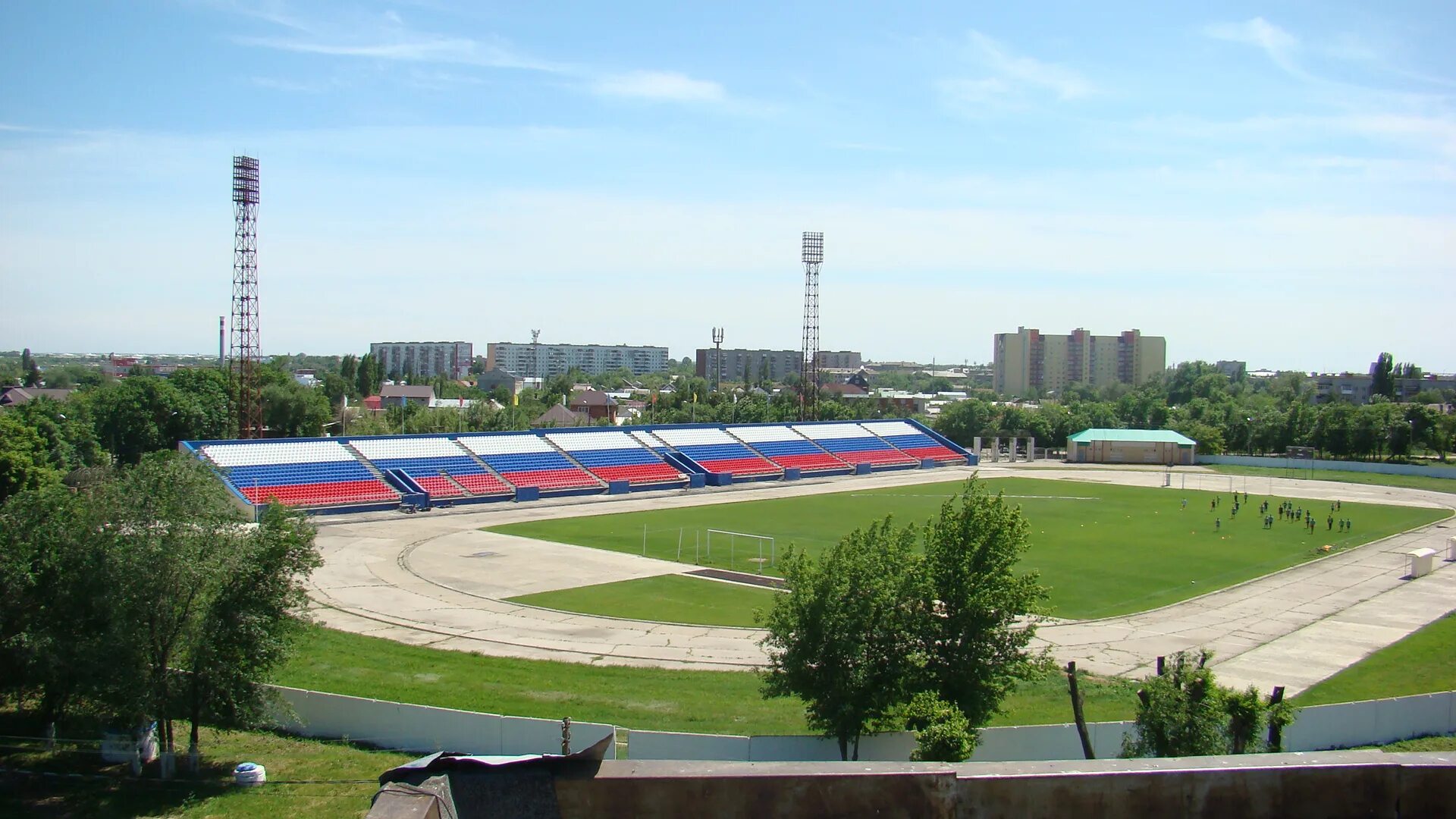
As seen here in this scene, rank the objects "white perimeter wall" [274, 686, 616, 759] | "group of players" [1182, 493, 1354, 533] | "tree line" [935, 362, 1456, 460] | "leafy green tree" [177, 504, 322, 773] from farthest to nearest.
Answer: "tree line" [935, 362, 1456, 460] < "group of players" [1182, 493, 1354, 533] < "white perimeter wall" [274, 686, 616, 759] < "leafy green tree" [177, 504, 322, 773]

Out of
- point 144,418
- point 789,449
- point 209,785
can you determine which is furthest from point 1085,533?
point 144,418

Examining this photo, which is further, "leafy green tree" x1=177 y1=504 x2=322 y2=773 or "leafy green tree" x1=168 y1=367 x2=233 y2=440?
"leafy green tree" x1=168 y1=367 x2=233 y2=440

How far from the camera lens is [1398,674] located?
27.4m

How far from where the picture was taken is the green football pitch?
4075cm

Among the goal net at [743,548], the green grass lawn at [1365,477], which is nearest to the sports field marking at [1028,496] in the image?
the goal net at [743,548]

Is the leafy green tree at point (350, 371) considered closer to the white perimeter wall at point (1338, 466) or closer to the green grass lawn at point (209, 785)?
the white perimeter wall at point (1338, 466)

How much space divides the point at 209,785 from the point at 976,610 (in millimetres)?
14799

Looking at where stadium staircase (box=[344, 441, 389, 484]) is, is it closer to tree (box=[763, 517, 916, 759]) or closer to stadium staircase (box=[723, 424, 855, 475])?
stadium staircase (box=[723, 424, 855, 475])

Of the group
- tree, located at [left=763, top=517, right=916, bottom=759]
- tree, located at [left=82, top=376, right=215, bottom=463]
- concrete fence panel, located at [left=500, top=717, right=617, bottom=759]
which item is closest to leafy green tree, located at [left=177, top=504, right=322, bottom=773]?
concrete fence panel, located at [left=500, top=717, right=617, bottom=759]

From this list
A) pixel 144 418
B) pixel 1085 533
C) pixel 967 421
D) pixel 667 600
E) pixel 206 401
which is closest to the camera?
pixel 667 600

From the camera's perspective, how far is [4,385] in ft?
520

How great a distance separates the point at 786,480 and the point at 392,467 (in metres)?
31.3

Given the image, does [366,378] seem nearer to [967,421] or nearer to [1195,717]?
[967,421]

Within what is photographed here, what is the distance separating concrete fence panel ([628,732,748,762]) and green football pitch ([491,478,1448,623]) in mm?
14683
